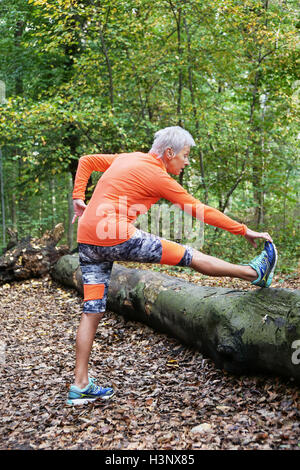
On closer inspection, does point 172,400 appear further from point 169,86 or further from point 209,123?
point 169,86

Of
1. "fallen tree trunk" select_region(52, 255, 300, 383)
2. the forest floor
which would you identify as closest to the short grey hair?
"fallen tree trunk" select_region(52, 255, 300, 383)

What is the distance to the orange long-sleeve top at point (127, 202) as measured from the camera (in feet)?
9.26

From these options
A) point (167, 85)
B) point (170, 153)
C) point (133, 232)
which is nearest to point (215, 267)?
point (133, 232)

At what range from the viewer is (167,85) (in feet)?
→ 34.2

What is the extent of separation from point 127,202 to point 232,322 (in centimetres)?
134

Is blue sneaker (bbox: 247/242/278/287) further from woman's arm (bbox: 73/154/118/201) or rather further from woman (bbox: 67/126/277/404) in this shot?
woman's arm (bbox: 73/154/118/201)

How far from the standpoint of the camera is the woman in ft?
9.35

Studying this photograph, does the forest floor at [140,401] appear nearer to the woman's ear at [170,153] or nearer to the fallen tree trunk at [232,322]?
the fallen tree trunk at [232,322]

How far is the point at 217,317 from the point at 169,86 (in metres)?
8.49

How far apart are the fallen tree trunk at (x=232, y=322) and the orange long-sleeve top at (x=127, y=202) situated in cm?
69

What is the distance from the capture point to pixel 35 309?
6.38 metres

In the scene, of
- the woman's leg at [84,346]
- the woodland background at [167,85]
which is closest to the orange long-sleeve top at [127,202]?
the woman's leg at [84,346]
